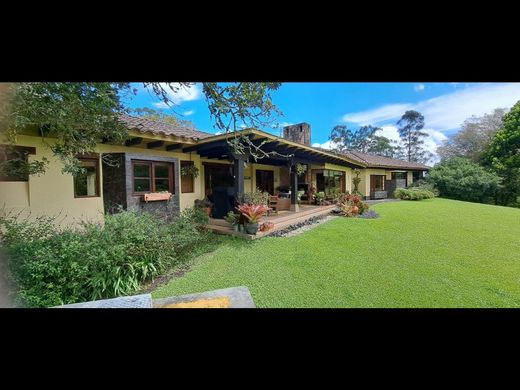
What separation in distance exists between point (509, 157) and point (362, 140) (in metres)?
22.8

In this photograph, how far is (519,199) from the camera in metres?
Result: 13.9

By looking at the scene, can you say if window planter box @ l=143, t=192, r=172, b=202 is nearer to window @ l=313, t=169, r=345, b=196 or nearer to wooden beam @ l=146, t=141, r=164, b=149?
wooden beam @ l=146, t=141, r=164, b=149

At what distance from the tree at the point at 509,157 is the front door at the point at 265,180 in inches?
598

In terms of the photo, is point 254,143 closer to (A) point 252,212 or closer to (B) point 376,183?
(A) point 252,212

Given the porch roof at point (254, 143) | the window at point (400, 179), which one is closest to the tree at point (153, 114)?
the porch roof at point (254, 143)

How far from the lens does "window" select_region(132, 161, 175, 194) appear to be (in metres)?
6.73

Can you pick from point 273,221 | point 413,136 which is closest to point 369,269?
point 273,221

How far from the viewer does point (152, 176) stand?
704cm

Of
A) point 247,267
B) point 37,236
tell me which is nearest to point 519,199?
point 247,267

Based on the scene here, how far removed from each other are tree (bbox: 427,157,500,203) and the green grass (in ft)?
37.7

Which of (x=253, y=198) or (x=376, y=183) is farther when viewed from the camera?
(x=376, y=183)

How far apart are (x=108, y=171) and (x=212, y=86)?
4951mm
